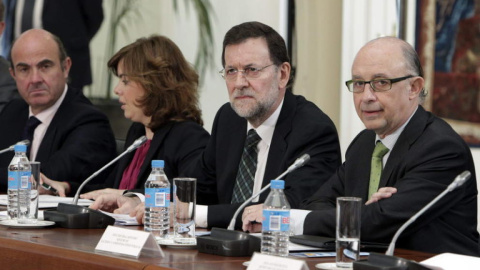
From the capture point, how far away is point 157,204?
2.85 m

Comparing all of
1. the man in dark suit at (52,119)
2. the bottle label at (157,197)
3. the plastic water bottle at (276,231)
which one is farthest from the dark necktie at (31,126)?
the plastic water bottle at (276,231)

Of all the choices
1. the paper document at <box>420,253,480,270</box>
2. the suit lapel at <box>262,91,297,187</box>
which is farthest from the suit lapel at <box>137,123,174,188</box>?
the paper document at <box>420,253,480,270</box>

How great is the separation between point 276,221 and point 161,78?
188cm

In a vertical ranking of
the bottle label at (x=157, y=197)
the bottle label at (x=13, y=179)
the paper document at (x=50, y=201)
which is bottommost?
the paper document at (x=50, y=201)

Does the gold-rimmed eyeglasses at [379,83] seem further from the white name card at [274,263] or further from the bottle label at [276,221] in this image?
the white name card at [274,263]

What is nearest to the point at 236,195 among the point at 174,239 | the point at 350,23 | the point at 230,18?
the point at 174,239

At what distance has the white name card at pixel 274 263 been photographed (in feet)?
6.71

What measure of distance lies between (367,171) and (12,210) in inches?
49.2

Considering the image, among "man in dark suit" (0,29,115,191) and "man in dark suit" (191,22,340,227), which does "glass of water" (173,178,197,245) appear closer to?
"man in dark suit" (191,22,340,227)

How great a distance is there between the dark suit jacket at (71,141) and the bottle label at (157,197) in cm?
165

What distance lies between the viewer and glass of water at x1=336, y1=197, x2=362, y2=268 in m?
2.29

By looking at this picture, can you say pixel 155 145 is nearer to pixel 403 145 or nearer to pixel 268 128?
pixel 268 128

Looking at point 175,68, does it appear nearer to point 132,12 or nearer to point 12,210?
point 12,210

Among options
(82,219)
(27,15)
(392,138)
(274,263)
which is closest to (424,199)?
(392,138)
